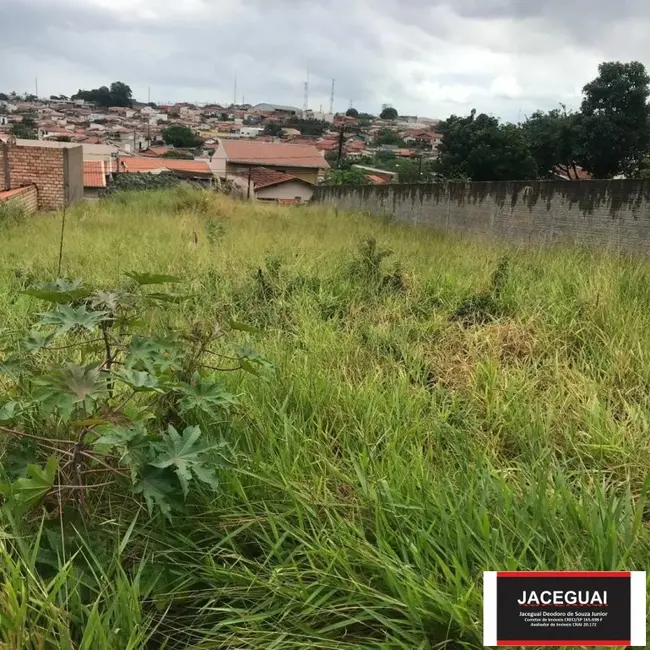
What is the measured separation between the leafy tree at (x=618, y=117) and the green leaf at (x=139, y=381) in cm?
2880

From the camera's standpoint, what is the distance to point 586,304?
12.0 feet

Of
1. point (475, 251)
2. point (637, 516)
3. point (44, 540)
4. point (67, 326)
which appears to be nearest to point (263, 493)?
point (44, 540)

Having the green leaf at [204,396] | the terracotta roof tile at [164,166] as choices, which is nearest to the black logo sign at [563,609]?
the green leaf at [204,396]

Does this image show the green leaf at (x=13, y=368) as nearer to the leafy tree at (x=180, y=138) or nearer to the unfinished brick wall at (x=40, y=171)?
the unfinished brick wall at (x=40, y=171)

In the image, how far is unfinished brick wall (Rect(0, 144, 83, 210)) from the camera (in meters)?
11.5

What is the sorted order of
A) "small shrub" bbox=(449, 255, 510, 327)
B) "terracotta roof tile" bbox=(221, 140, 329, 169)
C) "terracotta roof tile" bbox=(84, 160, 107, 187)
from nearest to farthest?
"small shrub" bbox=(449, 255, 510, 327) < "terracotta roof tile" bbox=(84, 160, 107, 187) < "terracotta roof tile" bbox=(221, 140, 329, 169)

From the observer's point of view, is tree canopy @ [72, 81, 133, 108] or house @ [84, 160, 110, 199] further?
tree canopy @ [72, 81, 133, 108]

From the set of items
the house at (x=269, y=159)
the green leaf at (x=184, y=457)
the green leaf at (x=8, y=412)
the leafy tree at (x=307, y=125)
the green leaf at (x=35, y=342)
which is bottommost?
the green leaf at (x=184, y=457)

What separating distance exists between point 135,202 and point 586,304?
12.0m

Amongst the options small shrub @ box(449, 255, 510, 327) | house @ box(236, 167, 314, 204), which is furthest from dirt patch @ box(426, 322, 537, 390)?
house @ box(236, 167, 314, 204)

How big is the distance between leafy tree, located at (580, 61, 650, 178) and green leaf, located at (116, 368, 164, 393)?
94.5ft

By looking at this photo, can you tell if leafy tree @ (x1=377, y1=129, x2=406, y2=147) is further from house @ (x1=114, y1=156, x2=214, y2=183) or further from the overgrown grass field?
the overgrown grass field

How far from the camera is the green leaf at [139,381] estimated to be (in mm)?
1578

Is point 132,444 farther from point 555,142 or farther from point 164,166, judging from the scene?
point 164,166
